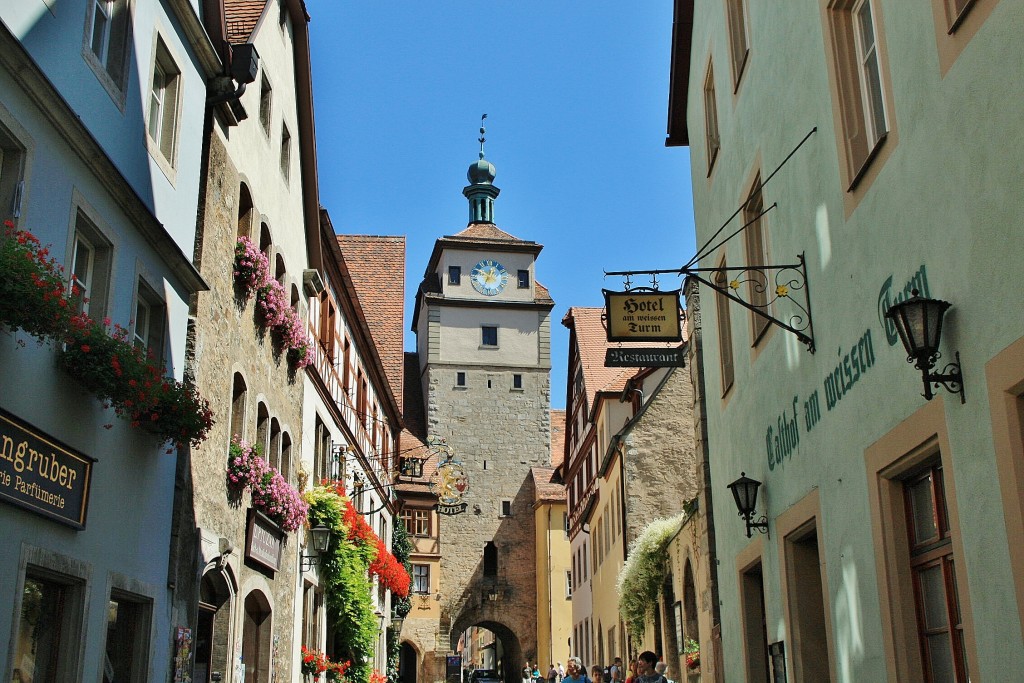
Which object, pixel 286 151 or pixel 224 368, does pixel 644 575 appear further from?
pixel 224 368

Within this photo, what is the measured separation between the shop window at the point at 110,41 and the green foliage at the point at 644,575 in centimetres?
1203

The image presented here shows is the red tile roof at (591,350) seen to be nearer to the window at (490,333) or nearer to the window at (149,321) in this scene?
the window at (490,333)

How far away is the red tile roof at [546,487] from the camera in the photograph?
4897 centimetres

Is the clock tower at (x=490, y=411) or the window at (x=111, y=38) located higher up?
the clock tower at (x=490, y=411)

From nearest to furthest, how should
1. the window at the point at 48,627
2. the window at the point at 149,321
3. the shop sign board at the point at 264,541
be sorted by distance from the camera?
the window at the point at 48,627
the window at the point at 149,321
the shop sign board at the point at 264,541

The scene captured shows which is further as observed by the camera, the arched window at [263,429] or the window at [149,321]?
the arched window at [263,429]

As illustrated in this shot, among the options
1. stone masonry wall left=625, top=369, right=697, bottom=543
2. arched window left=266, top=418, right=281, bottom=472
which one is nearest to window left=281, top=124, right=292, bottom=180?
arched window left=266, top=418, right=281, bottom=472

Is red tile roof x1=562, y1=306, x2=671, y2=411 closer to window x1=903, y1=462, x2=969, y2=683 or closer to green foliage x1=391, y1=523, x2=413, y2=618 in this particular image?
green foliage x1=391, y1=523, x2=413, y2=618

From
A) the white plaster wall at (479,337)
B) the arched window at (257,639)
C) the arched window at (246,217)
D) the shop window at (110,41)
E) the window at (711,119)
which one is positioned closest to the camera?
the shop window at (110,41)

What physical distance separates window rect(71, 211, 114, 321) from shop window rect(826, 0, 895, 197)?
17.7 ft

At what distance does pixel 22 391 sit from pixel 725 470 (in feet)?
22.9

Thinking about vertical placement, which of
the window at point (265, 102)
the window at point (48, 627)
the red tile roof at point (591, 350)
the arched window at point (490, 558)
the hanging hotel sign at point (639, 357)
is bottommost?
the window at point (48, 627)

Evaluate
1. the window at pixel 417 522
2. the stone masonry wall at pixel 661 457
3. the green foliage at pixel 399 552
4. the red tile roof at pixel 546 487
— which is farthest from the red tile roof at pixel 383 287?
the red tile roof at pixel 546 487

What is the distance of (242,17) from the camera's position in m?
14.9
